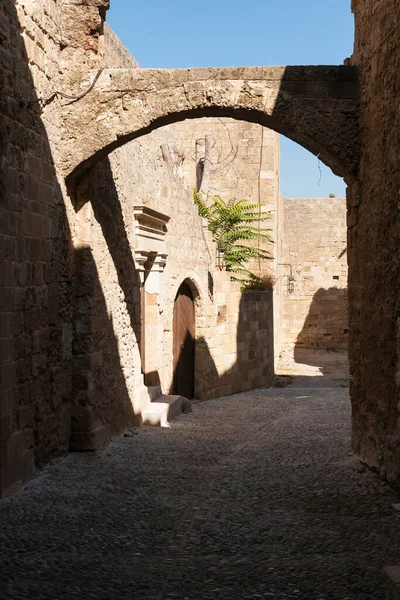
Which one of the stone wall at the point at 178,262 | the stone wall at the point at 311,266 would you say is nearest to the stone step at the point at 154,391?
the stone wall at the point at 178,262

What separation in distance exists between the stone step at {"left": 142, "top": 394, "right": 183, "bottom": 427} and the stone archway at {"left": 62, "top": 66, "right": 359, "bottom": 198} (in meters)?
3.15

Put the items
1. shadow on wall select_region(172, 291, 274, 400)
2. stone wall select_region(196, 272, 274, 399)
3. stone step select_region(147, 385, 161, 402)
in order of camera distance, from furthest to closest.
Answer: stone wall select_region(196, 272, 274, 399) < shadow on wall select_region(172, 291, 274, 400) < stone step select_region(147, 385, 161, 402)

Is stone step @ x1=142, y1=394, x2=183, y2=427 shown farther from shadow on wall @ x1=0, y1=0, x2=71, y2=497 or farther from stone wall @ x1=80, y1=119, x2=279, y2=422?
shadow on wall @ x1=0, y1=0, x2=71, y2=497

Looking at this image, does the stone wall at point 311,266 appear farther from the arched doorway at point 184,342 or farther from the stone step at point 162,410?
the stone step at point 162,410

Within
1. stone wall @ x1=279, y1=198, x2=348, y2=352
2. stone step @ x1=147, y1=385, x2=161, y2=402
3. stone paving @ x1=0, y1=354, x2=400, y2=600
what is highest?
stone wall @ x1=279, y1=198, x2=348, y2=352

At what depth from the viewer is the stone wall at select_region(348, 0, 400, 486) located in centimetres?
519

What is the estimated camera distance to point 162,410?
8781mm

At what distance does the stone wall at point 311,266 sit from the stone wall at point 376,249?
1660 cm

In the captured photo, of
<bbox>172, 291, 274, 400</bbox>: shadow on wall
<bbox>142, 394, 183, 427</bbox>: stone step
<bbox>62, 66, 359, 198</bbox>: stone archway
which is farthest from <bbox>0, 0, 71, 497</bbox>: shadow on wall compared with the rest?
<bbox>172, 291, 274, 400</bbox>: shadow on wall

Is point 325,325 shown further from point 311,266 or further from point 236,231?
point 236,231

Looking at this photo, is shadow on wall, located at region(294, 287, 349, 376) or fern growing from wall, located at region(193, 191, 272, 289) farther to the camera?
shadow on wall, located at region(294, 287, 349, 376)

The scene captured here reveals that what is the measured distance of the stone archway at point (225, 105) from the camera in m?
6.11

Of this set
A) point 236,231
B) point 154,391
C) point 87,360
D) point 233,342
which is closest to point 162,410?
point 154,391

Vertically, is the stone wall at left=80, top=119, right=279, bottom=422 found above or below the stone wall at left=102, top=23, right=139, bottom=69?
below
